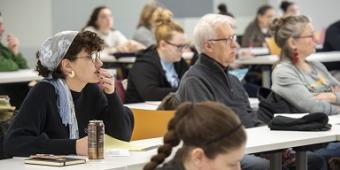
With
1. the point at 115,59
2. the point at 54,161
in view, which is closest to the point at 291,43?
the point at 54,161

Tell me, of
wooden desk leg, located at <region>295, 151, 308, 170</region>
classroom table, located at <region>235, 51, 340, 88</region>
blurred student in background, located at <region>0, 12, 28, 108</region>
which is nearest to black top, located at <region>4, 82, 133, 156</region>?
wooden desk leg, located at <region>295, 151, 308, 170</region>

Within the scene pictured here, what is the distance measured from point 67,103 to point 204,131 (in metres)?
1.49

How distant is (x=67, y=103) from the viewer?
3852mm

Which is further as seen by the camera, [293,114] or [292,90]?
[292,90]

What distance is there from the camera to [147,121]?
4.37m

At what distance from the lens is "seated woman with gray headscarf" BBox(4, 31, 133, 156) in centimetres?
359

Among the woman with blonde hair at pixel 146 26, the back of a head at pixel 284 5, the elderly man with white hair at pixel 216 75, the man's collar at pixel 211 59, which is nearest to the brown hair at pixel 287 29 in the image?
the elderly man with white hair at pixel 216 75

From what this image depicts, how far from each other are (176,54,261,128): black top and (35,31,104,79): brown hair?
91 centimetres

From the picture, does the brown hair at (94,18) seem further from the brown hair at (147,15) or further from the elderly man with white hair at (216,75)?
the elderly man with white hair at (216,75)

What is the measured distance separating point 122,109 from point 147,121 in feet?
1.09

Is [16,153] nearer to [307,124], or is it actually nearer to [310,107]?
[307,124]

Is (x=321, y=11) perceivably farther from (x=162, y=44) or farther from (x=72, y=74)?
(x=72, y=74)

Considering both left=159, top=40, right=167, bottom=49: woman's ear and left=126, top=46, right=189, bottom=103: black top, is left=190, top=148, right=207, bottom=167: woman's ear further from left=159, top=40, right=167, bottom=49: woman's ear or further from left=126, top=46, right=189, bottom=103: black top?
left=159, top=40, right=167, bottom=49: woman's ear

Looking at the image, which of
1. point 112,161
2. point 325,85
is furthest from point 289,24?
point 112,161
